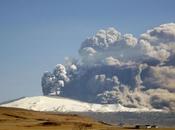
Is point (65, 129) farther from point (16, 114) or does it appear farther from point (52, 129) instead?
point (16, 114)

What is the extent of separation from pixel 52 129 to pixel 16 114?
67162 millimetres

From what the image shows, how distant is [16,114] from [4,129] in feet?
239

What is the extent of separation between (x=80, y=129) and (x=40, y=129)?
10661 mm

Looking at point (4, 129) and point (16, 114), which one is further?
point (16, 114)

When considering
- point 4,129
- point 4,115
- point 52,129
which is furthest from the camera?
point 4,115

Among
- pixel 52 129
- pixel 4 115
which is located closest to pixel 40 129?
pixel 52 129

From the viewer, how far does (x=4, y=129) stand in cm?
11431

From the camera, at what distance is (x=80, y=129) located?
12369 centimetres

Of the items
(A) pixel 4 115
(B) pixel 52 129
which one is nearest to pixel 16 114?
(A) pixel 4 115

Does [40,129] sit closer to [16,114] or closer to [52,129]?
[52,129]

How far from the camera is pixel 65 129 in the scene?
12331cm

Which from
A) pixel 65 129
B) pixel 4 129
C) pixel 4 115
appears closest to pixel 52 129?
pixel 65 129

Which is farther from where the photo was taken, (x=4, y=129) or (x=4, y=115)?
(x=4, y=115)

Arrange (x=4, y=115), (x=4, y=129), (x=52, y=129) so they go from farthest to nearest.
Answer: (x=4, y=115)
(x=52, y=129)
(x=4, y=129)
